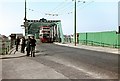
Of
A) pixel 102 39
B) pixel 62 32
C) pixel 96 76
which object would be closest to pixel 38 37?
pixel 62 32

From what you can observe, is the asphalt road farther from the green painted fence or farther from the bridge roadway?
the green painted fence

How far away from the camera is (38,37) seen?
265ft

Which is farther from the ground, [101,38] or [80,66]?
[101,38]

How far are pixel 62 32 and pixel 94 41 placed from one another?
2489cm

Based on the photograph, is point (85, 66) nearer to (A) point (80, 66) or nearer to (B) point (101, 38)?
(A) point (80, 66)

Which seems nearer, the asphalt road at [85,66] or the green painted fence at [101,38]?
the asphalt road at [85,66]

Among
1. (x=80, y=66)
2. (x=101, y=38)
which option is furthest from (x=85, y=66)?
(x=101, y=38)

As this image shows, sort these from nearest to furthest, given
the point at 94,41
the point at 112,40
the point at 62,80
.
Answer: the point at 62,80 < the point at 112,40 < the point at 94,41

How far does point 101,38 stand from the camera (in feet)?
153

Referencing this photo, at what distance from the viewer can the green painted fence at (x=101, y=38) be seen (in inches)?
1625

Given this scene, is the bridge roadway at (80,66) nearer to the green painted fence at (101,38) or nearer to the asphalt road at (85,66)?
the asphalt road at (85,66)

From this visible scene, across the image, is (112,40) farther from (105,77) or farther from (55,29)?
(55,29)

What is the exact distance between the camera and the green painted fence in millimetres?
41269

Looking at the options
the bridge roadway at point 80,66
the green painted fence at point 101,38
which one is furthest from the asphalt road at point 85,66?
the green painted fence at point 101,38
